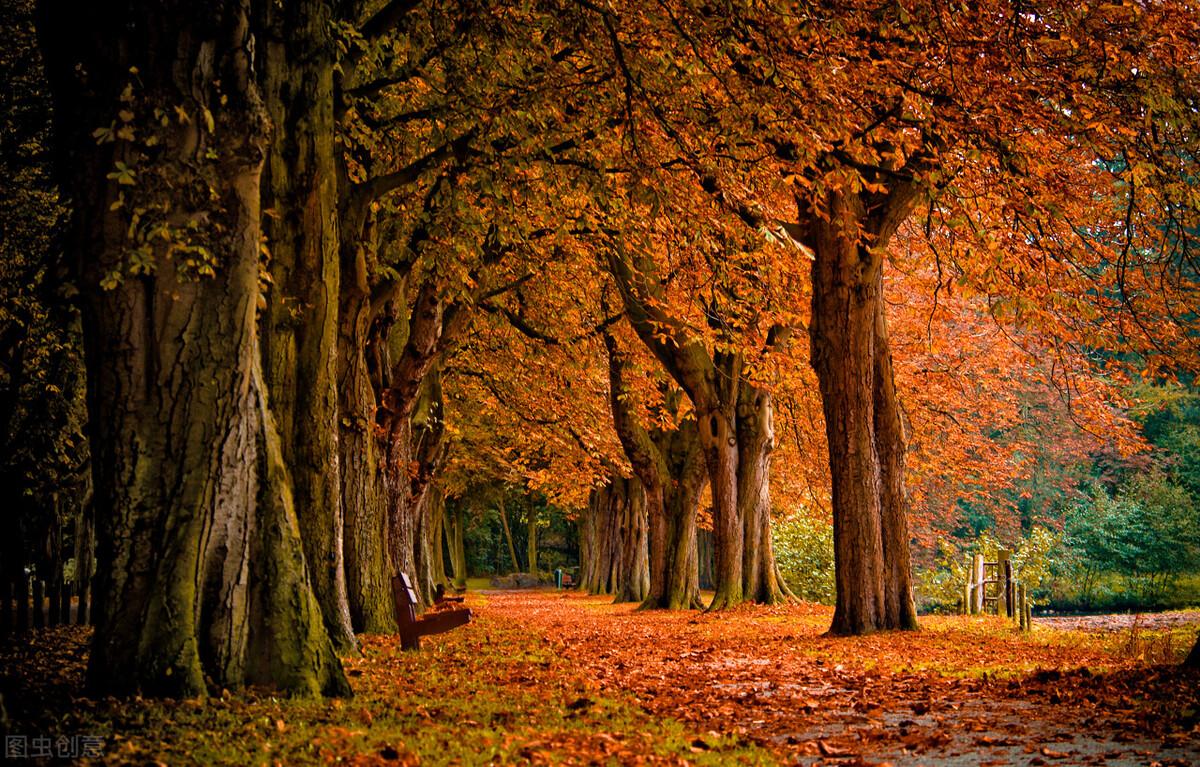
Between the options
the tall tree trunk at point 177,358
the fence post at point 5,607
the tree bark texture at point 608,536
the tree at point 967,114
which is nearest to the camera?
the tall tree trunk at point 177,358

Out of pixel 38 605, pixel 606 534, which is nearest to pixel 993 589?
pixel 38 605

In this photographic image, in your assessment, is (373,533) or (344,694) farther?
(373,533)

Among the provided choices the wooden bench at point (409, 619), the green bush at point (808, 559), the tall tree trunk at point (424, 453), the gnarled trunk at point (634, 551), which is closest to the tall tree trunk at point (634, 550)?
the gnarled trunk at point (634, 551)

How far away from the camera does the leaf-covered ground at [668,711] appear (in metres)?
5.19

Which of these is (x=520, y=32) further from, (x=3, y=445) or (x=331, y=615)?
(x=3, y=445)

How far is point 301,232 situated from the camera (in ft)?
30.8

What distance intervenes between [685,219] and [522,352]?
44.0 ft

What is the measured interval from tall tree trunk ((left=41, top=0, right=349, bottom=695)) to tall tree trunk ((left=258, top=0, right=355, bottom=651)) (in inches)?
85.9

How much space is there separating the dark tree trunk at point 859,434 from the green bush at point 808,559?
16833mm

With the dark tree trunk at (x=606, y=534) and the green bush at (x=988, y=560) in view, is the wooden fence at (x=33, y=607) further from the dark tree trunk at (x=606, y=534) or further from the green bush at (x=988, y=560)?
the dark tree trunk at (x=606, y=534)

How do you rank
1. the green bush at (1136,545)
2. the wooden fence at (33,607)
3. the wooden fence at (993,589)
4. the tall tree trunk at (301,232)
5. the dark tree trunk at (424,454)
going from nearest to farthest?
the tall tree trunk at (301,232) → the wooden fence at (33,607) → the wooden fence at (993,589) → the dark tree trunk at (424,454) → the green bush at (1136,545)

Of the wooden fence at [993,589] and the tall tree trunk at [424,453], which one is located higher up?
the tall tree trunk at [424,453]

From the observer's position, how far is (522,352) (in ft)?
78.7

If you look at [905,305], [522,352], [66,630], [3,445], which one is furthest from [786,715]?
[905,305]
